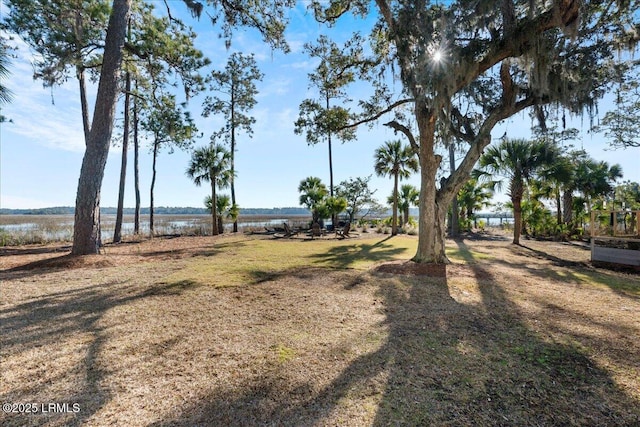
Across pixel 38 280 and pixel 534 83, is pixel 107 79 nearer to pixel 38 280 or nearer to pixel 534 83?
pixel 38 280

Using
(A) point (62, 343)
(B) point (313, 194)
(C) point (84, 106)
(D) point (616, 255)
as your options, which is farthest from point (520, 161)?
(C) point (84, 106)

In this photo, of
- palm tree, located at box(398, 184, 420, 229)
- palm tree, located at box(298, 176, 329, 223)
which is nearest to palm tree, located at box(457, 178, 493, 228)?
palm tree, located at box(398, 184, 420, 229)

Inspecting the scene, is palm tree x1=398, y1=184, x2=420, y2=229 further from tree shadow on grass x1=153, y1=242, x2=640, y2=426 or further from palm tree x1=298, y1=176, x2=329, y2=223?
tree shadow on grass x1=153, y1=242, x2=640, y2=426

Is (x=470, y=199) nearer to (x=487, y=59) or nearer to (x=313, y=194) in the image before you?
(x=313, y=194)

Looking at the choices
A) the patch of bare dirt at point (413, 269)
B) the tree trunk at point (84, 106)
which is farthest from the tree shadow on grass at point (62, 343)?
the tree trunk at point (84, 106)

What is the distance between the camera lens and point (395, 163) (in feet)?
58.4

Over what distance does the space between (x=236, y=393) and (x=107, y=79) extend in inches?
356

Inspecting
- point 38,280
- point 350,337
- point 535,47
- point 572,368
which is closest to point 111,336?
point 350,337

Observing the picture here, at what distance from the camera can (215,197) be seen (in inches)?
744

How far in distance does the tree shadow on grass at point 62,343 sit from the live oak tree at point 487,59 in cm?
673

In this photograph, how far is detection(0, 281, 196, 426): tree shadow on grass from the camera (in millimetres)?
2041

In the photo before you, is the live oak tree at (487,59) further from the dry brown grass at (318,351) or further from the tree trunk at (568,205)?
the tree trunk at (568,205)

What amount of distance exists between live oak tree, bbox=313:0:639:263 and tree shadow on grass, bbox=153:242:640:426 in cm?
467

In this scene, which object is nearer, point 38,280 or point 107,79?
point 38,280
